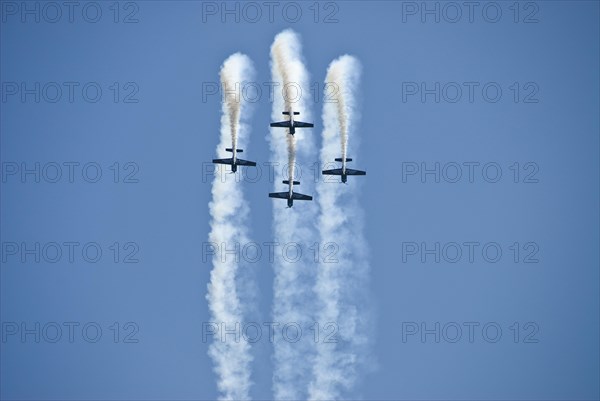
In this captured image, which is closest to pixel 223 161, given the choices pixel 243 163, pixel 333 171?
pixel 243 163

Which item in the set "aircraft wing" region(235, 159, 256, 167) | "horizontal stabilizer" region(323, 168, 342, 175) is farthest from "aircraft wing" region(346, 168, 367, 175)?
"aircraft wing" region(235, 159, 256, 167)

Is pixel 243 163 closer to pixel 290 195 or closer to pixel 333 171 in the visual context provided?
pixel 290 195

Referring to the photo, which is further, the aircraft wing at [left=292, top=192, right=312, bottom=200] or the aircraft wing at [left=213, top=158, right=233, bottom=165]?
the aircraft wing at [left=292, top=192, right=312, bottom=200]

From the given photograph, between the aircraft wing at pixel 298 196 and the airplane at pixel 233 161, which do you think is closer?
the airplane at pixel 233 161

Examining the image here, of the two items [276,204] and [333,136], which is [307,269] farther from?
[333,136]

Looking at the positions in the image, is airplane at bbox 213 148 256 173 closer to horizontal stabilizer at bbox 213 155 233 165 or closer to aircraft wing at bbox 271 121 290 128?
horizontal stabilizer at bbox 213 155 233 165

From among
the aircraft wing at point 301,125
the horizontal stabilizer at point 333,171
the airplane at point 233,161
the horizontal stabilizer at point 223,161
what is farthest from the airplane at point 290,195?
the aircraft wing at point 301,125

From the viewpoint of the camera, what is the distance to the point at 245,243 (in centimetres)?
6975

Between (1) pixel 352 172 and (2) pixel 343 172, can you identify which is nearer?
(2) pixel 343 172

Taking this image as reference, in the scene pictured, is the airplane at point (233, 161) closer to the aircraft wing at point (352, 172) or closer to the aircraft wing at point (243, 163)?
the aircraft wing at point (243, 163)

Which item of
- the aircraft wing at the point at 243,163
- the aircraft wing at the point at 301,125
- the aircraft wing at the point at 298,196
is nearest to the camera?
the aircraft wing at the point at 301,125

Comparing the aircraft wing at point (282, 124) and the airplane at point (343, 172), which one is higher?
the aircraft wing at point (282, 124)

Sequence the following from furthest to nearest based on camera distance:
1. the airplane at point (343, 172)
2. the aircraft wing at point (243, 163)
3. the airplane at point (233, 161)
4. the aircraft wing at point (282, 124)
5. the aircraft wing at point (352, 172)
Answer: the aircraft wing at point (352, 172) → the airplane at point (343, 172) → the aircraft wing at point (243, 163) → the airplane at point (233, 161) → the aircraft wing at point (282, 124)

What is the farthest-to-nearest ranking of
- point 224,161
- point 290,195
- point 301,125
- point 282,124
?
1. point 290,195
2. point 224,161
3. point 301,125
4. point 282,124
